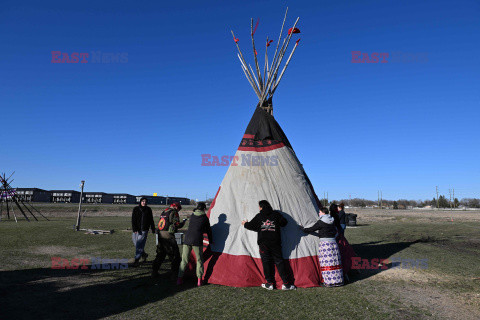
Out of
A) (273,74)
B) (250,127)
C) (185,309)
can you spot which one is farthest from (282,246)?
(273,74)

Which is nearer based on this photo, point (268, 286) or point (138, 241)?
point (268, 286)

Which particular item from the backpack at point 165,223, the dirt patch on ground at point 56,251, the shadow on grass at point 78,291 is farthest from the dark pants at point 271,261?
the dirt patch on ground at point 56,251

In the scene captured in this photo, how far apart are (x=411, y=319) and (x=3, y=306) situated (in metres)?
6.76

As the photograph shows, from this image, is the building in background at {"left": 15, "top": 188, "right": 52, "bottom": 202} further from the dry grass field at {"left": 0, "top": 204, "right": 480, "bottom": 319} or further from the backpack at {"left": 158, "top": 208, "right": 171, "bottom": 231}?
the backpack at {"left": 158, "top": 208, "right": 171, "bottom": 231}

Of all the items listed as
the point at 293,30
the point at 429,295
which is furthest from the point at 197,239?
the point at 293,30

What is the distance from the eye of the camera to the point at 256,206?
671 cm

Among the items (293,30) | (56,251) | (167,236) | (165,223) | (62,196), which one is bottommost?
(56,251)

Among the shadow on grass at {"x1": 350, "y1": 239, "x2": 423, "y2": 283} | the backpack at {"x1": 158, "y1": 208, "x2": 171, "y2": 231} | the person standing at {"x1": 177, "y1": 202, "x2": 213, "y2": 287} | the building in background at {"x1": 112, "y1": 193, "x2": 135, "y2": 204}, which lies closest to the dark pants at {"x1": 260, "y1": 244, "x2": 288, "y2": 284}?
the person standing at {"x1": 177, "y1": 202, "x2": 213, "y2": 287}

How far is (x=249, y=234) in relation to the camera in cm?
638

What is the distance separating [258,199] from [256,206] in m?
0.19

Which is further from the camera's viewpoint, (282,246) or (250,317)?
(282,246)

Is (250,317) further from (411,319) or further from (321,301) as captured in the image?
(411,319)

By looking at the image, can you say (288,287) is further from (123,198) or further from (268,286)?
(123,198)

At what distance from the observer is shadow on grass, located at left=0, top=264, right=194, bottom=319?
180 inches
